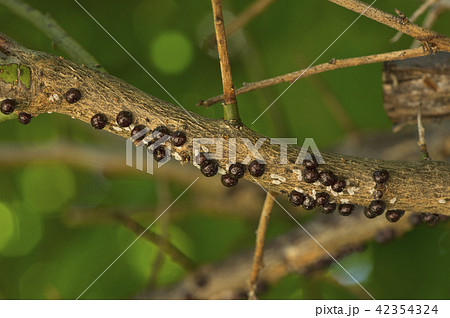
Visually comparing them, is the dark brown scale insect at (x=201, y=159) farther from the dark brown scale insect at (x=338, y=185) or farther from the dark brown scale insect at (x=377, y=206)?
the dark brown scale insect at (x=377, y=206)

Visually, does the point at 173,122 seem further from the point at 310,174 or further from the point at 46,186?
the point at 46,186

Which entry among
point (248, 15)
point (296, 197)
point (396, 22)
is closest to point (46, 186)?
point (248, 15)

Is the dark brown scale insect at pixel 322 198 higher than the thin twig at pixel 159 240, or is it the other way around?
A: the thin twig at pixel 159 240

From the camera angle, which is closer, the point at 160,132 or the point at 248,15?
the point at 160,132

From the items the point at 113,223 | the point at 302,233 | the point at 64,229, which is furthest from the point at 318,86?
the point at 64,229

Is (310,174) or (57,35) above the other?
(57,35)

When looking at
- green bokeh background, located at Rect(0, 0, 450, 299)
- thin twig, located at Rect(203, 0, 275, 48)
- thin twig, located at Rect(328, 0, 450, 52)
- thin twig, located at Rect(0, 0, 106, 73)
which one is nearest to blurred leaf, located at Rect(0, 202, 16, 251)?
green bokeh background, located at Rect(0, 0, 450, 299)

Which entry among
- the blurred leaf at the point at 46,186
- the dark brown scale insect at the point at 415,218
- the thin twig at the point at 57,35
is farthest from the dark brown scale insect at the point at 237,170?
the blurred leaf at the point at 46,186
